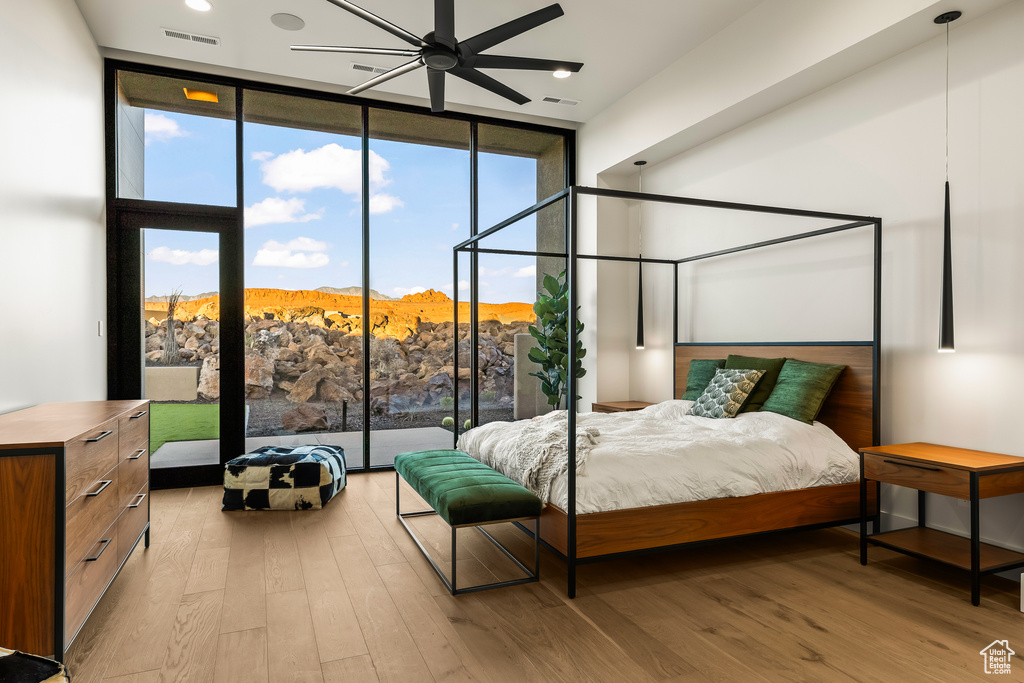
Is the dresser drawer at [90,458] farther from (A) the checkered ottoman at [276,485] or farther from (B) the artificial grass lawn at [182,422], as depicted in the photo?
(B) the artificial grass lawn at [182,422]

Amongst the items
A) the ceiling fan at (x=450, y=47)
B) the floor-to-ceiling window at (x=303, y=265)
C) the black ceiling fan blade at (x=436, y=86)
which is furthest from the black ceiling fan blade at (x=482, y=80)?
the floor-to-ceiling window at (x=303, y=265)

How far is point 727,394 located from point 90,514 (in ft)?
11.2

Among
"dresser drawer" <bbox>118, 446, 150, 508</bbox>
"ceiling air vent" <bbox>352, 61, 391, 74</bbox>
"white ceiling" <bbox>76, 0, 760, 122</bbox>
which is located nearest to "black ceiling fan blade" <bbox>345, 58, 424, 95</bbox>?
"white ceiling" <bbox>76, 0, 760, 122</bbox>

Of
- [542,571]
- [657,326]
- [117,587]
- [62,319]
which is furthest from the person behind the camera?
[657,326]

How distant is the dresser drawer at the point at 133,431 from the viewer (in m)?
2.70

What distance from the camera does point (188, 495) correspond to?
14.6 feet

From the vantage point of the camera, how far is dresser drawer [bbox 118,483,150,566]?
268cm

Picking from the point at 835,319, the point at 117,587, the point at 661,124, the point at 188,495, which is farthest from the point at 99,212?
the point at 835,319

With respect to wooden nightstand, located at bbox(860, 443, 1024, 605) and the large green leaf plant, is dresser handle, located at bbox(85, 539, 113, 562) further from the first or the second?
the large green leaf plant

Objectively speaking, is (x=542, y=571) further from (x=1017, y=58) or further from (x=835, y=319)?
(x=1017, y=58)

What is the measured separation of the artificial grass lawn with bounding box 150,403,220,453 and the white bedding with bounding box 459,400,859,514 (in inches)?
90.0

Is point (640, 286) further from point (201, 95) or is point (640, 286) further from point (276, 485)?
point (201, 95)

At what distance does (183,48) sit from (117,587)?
3681 millimetres

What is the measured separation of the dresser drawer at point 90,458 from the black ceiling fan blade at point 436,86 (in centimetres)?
239
